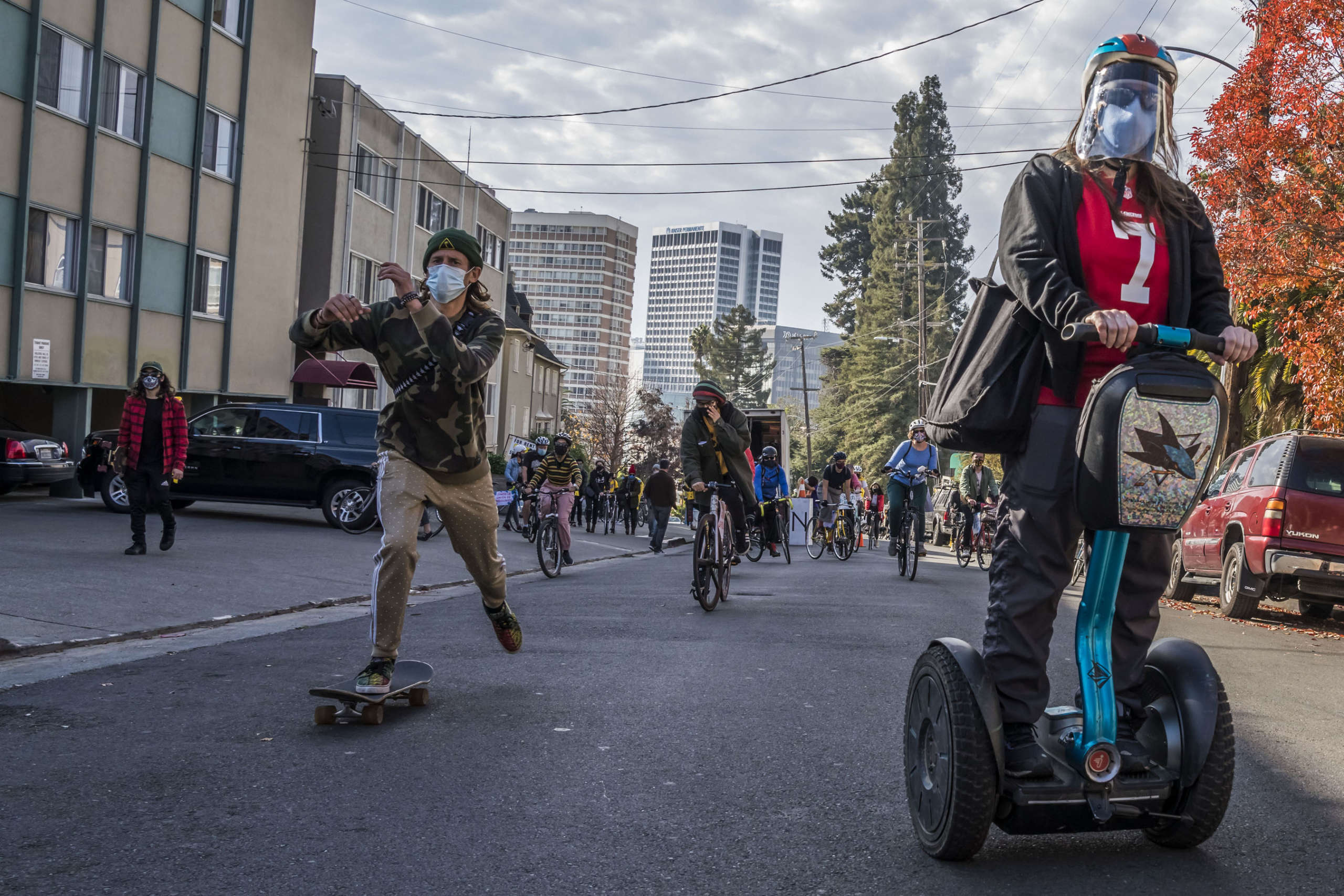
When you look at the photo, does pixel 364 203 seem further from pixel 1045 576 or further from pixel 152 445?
pixel 1045 576

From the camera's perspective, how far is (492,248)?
5053 cm

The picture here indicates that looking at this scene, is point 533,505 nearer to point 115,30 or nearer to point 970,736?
point 115,30

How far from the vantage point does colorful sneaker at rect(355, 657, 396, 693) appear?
500 cm

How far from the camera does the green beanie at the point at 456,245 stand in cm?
521

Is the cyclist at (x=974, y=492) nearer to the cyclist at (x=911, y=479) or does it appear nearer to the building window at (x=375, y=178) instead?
the cyclist at (x=911, y=479)

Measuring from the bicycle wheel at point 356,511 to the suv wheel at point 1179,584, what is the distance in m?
10.9

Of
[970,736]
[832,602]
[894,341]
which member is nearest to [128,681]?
[970,736]

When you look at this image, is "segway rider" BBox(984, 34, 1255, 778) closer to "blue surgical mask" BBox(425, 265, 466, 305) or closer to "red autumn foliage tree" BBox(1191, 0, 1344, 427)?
"blue surgical mask" BBox(425, 265, 466, 305)

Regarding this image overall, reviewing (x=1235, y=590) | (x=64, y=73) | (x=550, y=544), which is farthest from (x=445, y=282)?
(x=64, y=73)

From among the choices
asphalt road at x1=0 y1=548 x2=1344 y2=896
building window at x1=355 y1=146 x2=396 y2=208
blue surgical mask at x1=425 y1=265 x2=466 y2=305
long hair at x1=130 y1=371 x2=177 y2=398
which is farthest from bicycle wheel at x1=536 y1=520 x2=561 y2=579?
building window at x1=355 y1=146 x2=396 y2=208

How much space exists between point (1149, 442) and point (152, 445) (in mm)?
11704

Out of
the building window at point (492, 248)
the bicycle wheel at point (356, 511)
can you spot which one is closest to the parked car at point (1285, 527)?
the bicycle wheel at point (356, 511)

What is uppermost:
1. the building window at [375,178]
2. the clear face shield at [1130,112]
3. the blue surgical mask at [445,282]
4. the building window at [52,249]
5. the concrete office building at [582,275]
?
the concrete office building at [582,275]

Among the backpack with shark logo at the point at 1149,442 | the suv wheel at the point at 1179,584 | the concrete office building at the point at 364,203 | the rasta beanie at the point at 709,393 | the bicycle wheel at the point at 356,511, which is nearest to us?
the backpack with shark logo at the point at 1149,442
